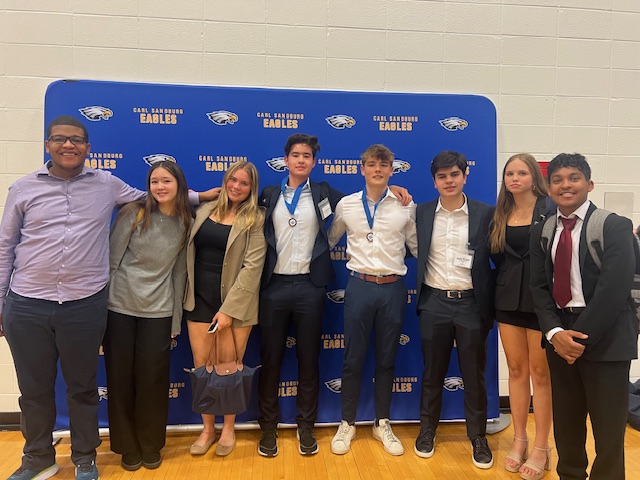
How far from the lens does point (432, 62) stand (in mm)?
3271

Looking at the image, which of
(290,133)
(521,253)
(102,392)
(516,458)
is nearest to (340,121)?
(290,133)

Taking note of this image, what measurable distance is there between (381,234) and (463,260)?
521 mm

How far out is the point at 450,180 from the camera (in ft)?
8.46

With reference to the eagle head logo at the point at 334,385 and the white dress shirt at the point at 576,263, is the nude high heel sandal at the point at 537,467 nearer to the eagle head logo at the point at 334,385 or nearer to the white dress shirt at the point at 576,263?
the white dress shirt at the point at 576,263

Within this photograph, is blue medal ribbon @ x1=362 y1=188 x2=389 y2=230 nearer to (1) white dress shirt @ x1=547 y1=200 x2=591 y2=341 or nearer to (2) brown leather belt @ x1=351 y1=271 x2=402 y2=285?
(2) brown leather belt @ x1=351 y1=271 x2=402 y2=285

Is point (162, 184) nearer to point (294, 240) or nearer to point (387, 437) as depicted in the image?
point (294, 240)

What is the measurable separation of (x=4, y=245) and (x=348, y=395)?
7.27 ft

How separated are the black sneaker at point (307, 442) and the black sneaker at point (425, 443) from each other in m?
0.67

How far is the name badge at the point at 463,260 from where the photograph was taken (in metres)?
2.57

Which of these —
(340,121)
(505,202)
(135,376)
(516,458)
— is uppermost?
(340,121)

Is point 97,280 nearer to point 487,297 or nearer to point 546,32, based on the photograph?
point 487,297

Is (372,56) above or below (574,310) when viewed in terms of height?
above

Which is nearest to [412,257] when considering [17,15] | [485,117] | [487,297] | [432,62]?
[487,297]

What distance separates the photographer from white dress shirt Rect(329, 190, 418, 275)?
8.98 feet
